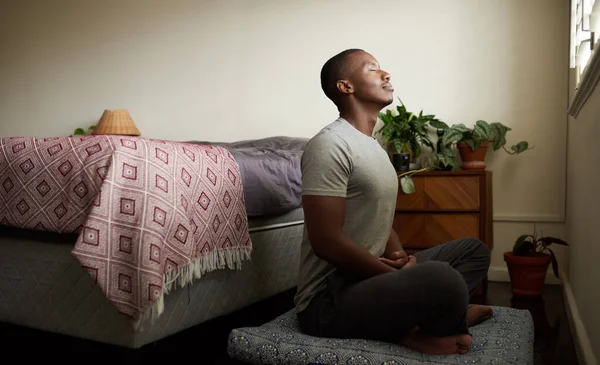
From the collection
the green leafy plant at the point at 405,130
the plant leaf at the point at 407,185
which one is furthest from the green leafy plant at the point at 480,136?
the plant leaf at the point at 407,185

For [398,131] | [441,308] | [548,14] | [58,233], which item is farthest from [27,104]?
[441,308]

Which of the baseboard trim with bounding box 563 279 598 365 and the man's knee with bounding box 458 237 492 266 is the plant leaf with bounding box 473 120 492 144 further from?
the man's knee with bounding box 458 237 492 266

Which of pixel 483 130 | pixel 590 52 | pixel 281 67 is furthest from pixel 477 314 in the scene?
pixel 281 67

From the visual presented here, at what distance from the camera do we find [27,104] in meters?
4.73

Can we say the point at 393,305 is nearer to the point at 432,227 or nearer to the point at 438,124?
the point at 432,227

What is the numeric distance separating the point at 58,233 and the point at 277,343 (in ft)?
2.35

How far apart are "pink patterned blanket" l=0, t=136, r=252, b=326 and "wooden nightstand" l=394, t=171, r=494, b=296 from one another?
1389 mm

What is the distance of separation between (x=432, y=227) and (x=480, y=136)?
Answer: 573 millimetres

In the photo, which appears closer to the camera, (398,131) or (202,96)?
(398,131)

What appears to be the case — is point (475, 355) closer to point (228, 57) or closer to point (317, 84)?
point (317, 84)

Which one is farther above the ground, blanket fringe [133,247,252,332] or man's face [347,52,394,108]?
man's face [347,52,394,108]

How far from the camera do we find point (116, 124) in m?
4.10

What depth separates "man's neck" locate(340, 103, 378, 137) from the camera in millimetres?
1674

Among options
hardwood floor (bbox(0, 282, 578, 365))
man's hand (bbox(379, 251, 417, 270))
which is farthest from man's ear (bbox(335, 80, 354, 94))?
hardwood floor (bbox(0, 282, 578, 365))
